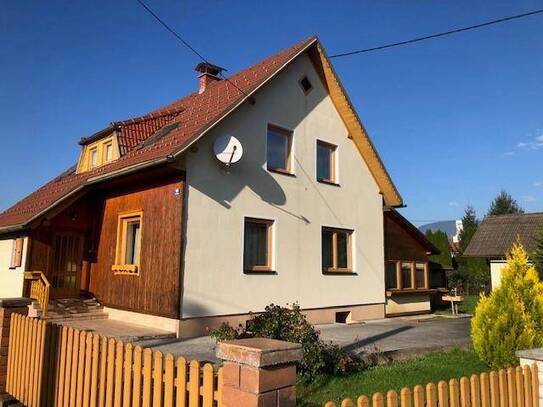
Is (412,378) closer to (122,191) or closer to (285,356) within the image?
(285,356)

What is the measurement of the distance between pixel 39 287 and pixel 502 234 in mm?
23661

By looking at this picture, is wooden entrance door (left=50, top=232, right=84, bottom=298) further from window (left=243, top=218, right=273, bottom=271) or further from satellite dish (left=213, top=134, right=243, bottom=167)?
satellite dish (left=213, top=134, right=243, bottom=167)

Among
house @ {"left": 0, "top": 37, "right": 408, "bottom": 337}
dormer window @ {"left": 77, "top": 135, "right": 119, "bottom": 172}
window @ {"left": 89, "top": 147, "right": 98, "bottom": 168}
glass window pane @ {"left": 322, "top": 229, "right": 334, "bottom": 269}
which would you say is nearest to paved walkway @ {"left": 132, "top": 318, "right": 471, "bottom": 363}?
house @ {"left": 0, "top": 37, "right": 408, "bottom": 337}

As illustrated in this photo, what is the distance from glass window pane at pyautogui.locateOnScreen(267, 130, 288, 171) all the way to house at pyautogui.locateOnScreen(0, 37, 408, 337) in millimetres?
44

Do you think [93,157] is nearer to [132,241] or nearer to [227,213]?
[132,241]

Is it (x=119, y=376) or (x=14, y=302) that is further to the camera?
(x=14, y=302)

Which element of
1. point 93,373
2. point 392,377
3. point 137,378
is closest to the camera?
point 137,378

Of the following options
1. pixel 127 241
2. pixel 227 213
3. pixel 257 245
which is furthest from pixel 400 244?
pixel 127 241

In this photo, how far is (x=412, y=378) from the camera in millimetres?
7039

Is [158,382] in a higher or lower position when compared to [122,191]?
lower

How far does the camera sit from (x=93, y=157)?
15.7 meters

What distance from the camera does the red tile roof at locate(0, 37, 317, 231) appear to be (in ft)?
36.7

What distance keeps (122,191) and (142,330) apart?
13.0 feet

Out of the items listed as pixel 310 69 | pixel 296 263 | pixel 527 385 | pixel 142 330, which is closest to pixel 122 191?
pixel 142 330
